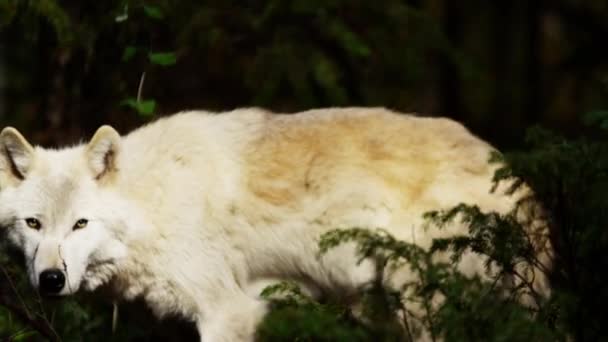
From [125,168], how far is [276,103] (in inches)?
103

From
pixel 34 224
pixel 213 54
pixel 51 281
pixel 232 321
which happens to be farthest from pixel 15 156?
pixel 213 54

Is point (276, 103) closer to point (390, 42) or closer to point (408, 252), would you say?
point (390, 42)

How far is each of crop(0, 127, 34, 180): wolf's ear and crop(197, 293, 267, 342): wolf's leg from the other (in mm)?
1357

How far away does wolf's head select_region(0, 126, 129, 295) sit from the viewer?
16.5 ft

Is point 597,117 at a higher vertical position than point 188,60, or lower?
higher

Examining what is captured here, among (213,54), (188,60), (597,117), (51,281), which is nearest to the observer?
(597,117)

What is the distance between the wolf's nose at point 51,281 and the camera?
15.9ft

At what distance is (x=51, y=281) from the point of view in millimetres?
4879

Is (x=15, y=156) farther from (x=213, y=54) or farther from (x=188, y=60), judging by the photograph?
(x=188, y=60)

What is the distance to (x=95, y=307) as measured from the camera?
6.58 m

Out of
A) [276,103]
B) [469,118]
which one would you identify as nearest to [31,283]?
[276,103]

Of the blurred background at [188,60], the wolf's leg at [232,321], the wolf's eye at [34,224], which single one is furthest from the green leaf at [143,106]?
the wolf's leg at [232,321]

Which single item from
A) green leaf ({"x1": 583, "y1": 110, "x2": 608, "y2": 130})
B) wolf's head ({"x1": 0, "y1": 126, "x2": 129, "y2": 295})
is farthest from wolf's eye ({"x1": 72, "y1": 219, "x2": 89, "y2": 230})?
green leaf ({"x1": 583, "y1": 110, "x2": 608, "y2": 130})

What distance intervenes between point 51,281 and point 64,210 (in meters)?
0.47
